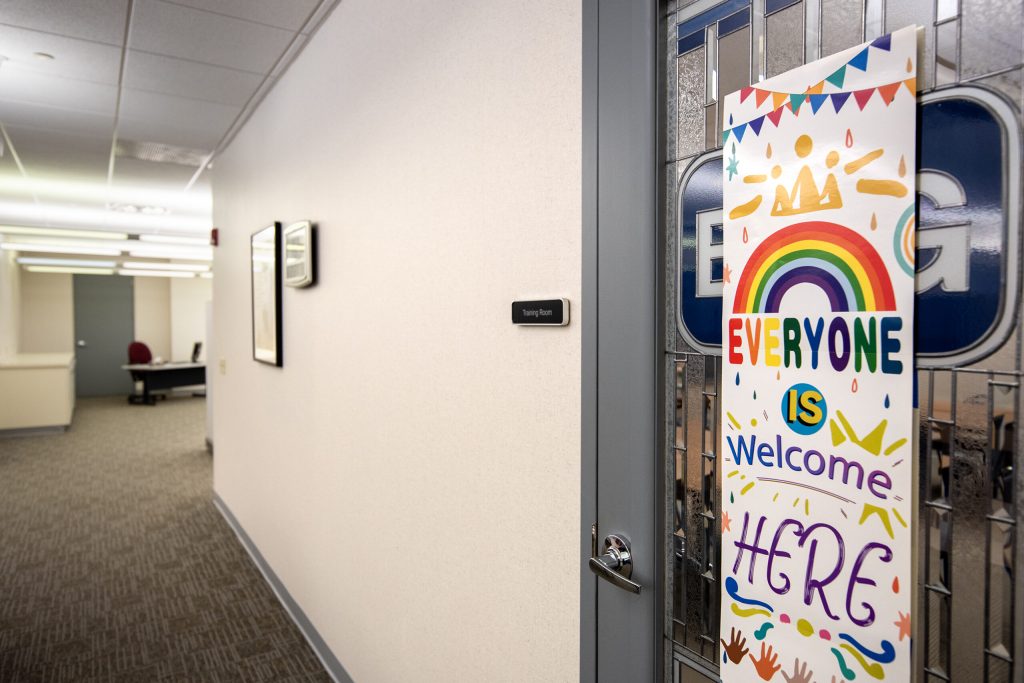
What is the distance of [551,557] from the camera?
114 centimetres

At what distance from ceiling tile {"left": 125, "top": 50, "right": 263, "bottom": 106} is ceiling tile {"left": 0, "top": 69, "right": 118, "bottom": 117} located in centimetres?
21

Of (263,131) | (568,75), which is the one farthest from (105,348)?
(568,75)

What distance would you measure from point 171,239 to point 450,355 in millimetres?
7364

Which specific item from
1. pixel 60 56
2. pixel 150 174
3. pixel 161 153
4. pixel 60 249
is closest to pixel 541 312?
pixel 60 56

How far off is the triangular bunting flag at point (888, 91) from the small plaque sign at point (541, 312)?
56 centimetres

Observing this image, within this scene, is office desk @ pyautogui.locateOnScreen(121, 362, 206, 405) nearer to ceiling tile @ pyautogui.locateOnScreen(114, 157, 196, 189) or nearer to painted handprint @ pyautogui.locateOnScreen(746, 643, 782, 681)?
ceiling tile @ pyautogui.locateOnScreen(114, 157, 196, 189)

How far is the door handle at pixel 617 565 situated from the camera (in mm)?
943

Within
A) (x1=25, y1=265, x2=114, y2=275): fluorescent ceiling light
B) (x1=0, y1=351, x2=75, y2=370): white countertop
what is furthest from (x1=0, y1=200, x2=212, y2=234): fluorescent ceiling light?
(x1=25, y1=265, x2=114, y2=275): fluorescent ceiling light

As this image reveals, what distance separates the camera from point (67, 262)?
8.76 m

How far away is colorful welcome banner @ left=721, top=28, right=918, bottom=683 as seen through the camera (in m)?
0.65

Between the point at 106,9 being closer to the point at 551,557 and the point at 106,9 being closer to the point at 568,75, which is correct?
the point at 568,75

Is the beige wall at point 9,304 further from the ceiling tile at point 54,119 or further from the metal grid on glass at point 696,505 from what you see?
the metal grid on glass at point 696,505

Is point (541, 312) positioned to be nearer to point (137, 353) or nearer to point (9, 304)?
point (9, 304)

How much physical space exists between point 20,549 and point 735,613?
158 inches
